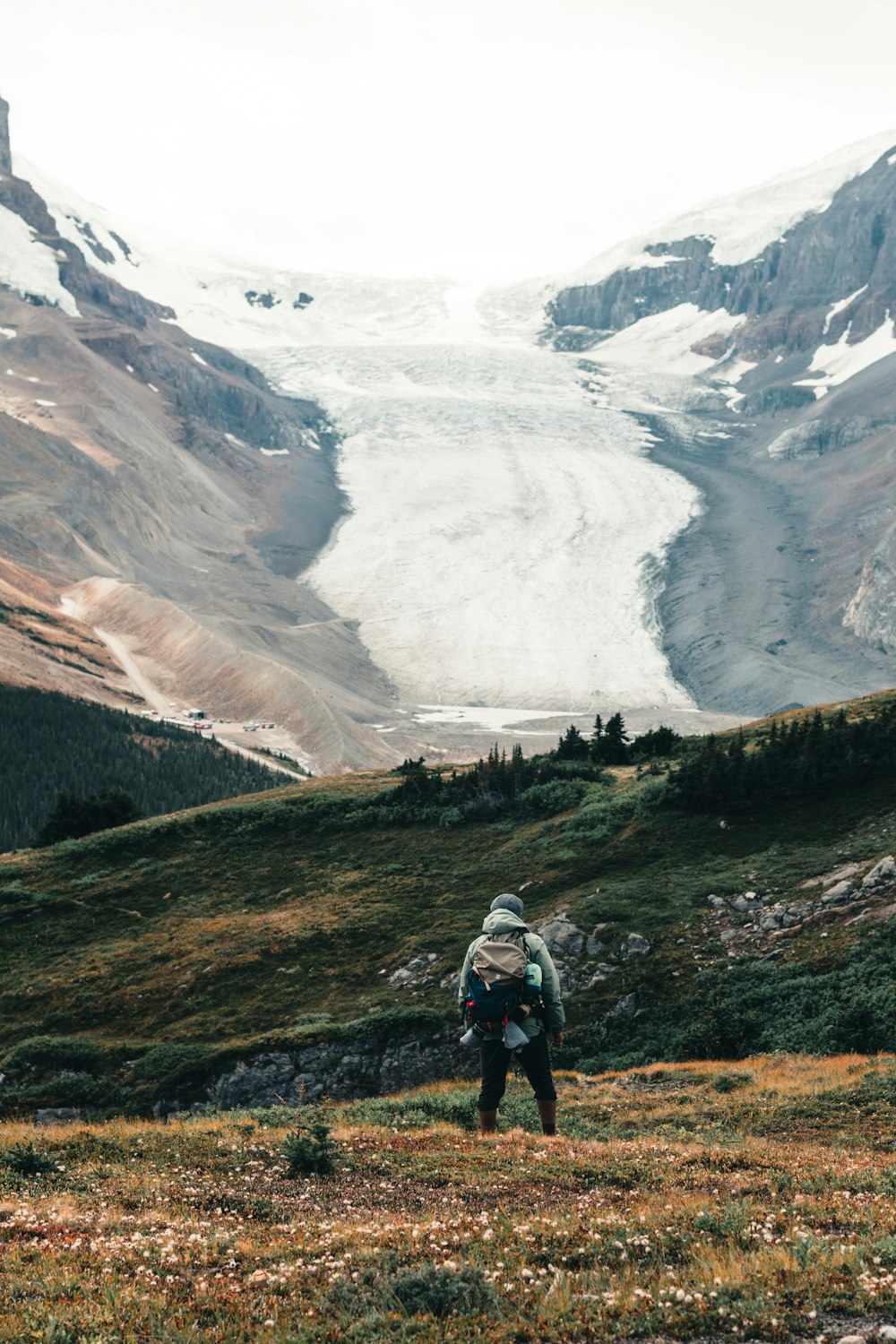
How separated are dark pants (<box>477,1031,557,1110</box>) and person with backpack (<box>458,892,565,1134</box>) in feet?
0.04

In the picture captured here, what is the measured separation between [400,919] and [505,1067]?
1881 centimetres

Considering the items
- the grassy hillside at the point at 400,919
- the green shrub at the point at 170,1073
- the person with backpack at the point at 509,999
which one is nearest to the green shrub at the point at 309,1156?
the person with backpack at the point at 509,999

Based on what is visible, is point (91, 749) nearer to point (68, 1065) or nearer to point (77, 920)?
point (77, 920)

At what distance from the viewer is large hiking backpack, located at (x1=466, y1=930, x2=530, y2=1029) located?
12500 millimetres

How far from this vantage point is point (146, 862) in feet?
134

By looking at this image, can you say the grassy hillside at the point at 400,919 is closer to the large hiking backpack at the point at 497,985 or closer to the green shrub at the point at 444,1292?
the large hiking backpack at the point at 497,985

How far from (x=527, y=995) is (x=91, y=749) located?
11877cm

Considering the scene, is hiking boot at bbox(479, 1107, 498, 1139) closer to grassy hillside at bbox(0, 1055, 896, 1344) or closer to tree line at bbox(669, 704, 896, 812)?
grassy hillside at bbox(0, 1055, 896, 1344)

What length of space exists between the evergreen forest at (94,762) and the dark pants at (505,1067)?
96399mm

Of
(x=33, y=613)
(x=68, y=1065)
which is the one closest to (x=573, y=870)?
(x=68, y=1065)

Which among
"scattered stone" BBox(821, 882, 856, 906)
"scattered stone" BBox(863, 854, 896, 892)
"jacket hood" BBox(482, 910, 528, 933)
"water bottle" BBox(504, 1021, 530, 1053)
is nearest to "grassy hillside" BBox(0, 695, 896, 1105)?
"scattered stone" BBox(821, 882, 856, 906)

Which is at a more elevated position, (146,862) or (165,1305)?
(165,1305)

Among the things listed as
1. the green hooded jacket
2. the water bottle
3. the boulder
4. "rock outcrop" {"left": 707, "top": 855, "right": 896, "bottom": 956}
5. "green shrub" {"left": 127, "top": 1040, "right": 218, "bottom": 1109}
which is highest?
the green hooded jacket

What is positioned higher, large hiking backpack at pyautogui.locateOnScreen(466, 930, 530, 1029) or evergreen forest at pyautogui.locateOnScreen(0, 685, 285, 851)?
large hiking backpack at pyautogui.locateOnScreen(466, 930, 530, 1029)
